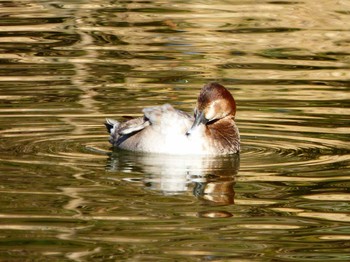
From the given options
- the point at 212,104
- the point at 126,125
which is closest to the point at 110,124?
the point at 126,125

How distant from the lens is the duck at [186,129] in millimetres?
10508

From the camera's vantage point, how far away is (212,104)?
10898 millimetres

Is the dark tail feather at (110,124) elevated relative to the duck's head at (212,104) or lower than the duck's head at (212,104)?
lower

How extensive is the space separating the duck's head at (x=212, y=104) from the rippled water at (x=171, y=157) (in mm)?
379

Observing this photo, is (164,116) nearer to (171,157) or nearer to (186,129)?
(186,129)

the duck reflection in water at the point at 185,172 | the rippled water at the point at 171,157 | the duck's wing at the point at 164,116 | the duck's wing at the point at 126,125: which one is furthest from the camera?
the duck's wing at the point at 126,125

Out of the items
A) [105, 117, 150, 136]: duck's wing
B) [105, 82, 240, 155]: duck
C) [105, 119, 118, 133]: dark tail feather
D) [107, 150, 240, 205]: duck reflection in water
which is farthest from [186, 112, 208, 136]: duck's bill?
[105, 119, 118, 133]: dark tail feather

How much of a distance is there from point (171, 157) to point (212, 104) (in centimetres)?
66

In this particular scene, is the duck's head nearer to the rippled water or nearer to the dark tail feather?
the rippled water

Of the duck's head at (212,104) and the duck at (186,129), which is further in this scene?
the duck's head at (212,104)

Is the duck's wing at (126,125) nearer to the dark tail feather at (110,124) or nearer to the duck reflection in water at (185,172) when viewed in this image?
the dark tail feather at (110,124)

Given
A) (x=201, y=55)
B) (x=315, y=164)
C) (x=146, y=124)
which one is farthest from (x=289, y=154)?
(x=201, y=55)

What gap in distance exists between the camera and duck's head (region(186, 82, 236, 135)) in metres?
10.8

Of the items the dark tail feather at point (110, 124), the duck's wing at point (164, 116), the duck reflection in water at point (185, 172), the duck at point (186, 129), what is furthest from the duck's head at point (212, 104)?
the dark tail feather at point (110, 124)
